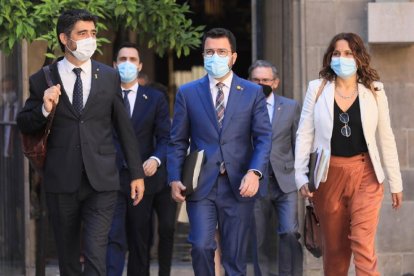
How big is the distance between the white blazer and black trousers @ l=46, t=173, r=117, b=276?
158cm

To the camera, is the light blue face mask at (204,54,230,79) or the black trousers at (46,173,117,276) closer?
the black trousers at (46,173,117,276)

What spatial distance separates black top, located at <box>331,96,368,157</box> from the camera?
29.4ft

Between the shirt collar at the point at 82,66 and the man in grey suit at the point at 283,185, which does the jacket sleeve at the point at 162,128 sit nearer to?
the man in grey suit at the point at 283,185

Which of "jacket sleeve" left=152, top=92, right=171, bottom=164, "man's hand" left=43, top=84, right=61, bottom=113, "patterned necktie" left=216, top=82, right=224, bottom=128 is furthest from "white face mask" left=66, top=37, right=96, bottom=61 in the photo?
"jacket sleeve" left=152, top=92, right=171, bottom=164

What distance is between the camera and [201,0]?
19688 millimetres

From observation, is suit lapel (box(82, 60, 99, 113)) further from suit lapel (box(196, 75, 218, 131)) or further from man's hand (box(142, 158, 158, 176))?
man's hand (box(142, 158, 158, 176))

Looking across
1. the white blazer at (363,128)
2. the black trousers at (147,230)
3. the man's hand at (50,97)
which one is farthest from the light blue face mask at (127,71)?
the man's hand at (50,97)

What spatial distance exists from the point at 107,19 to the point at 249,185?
313 cm

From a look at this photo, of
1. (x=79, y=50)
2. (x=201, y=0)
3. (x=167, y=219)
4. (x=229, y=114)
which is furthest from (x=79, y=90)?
(x=201, y=0)

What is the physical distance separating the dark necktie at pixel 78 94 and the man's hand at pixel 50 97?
0.24 m

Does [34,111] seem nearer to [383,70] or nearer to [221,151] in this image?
[221,151]

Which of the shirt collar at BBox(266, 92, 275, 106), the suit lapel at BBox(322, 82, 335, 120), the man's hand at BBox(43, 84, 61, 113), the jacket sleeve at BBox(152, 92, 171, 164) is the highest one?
the man's hand at BBox(43, 84, 61, 113)

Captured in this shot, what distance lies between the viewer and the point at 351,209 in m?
9.01

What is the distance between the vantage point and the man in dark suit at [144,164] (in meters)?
10.6
